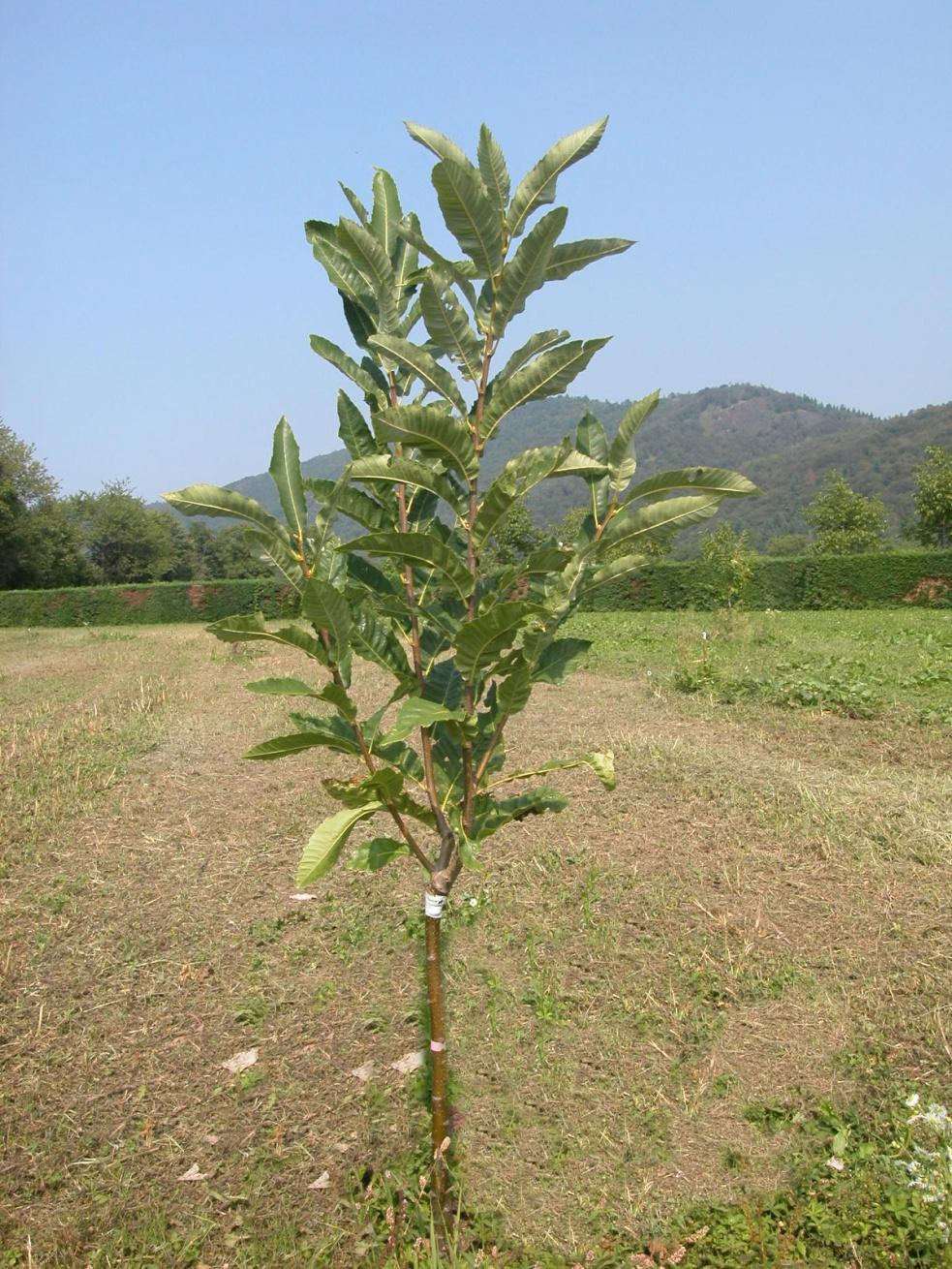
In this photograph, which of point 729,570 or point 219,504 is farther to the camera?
point 729,570

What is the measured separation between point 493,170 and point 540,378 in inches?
15.0

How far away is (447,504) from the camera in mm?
1949

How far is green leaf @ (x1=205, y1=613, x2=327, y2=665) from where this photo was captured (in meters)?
1.85

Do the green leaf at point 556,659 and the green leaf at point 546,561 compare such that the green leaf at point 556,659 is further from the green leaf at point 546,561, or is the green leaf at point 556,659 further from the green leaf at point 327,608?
the green leaf at point 327,608

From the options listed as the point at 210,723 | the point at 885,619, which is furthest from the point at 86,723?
the point at 885,619

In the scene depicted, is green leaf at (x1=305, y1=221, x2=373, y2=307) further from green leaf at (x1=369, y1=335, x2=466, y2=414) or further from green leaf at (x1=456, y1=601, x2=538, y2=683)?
Result: green leaf at (x1=456, y1=601, x2=538, y2=683)

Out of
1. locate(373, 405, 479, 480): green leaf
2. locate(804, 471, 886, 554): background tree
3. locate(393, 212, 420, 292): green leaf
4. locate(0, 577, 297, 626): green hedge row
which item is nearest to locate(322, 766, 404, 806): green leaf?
locate(373, 405, 479, 480): green leaf

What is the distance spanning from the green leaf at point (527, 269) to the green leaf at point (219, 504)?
1.95 ft

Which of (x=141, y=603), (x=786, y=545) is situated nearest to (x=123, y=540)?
(x=141, y=603)

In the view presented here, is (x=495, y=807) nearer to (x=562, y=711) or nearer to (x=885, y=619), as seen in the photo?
(x=562, y=711)

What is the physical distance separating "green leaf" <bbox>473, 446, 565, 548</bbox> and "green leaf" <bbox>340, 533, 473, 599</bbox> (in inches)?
4.2

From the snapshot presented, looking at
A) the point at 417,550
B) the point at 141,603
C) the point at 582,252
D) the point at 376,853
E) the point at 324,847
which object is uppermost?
the point at 582,252

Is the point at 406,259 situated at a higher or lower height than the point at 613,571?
higher

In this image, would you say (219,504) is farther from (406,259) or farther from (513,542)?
(513,542)
